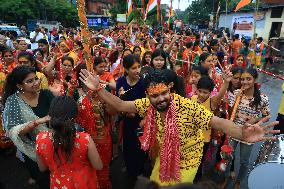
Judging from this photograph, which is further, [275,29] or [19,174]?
[275,29]

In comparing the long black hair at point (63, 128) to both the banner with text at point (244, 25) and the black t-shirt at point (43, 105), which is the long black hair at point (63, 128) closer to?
the black t-shirt at point (43, 105)

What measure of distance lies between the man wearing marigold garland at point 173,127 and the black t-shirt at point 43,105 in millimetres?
600

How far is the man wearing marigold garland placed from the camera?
2574 mm

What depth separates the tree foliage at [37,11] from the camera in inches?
1337

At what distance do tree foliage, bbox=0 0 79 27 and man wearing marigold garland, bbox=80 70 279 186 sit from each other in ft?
117

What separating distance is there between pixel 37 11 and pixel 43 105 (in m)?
38.2

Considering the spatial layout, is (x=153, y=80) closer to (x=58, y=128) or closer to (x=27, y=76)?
(x=58, y=128)

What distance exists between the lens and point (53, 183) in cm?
245

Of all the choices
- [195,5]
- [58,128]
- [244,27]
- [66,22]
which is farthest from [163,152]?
[195,5]

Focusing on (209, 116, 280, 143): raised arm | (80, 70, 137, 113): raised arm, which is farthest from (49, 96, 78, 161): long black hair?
(209, 116, 280, 143): raised arm

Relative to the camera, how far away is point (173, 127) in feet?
8.68

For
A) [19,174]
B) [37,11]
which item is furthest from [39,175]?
[37,11]

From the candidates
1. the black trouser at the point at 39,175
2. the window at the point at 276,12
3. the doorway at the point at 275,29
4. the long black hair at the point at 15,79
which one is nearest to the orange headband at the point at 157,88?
the long black hair at the point at 15,79

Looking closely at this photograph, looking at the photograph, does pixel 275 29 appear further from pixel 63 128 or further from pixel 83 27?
pixel 63 128
